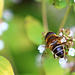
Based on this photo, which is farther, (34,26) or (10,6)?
(10,6)

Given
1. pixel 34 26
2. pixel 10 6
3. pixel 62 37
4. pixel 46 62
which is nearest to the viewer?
pixel 62 37

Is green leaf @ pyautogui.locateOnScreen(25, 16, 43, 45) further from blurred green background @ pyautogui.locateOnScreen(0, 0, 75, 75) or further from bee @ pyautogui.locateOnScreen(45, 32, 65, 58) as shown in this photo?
bee @ pyautogui.locateOnScreen(45, 32, 65, 58)

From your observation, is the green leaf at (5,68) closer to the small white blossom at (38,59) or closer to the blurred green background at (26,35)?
the blurred green background at (26,35)

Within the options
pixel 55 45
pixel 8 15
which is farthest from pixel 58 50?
pixel 8 15

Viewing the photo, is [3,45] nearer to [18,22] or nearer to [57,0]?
[18,22]

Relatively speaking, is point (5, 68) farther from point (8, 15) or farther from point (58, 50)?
point (8, 15)

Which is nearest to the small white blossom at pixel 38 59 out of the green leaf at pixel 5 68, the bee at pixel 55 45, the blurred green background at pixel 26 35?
the blurred green background at pixel 26 35

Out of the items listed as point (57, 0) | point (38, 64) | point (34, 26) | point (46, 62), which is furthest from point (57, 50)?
point (38, 64)
